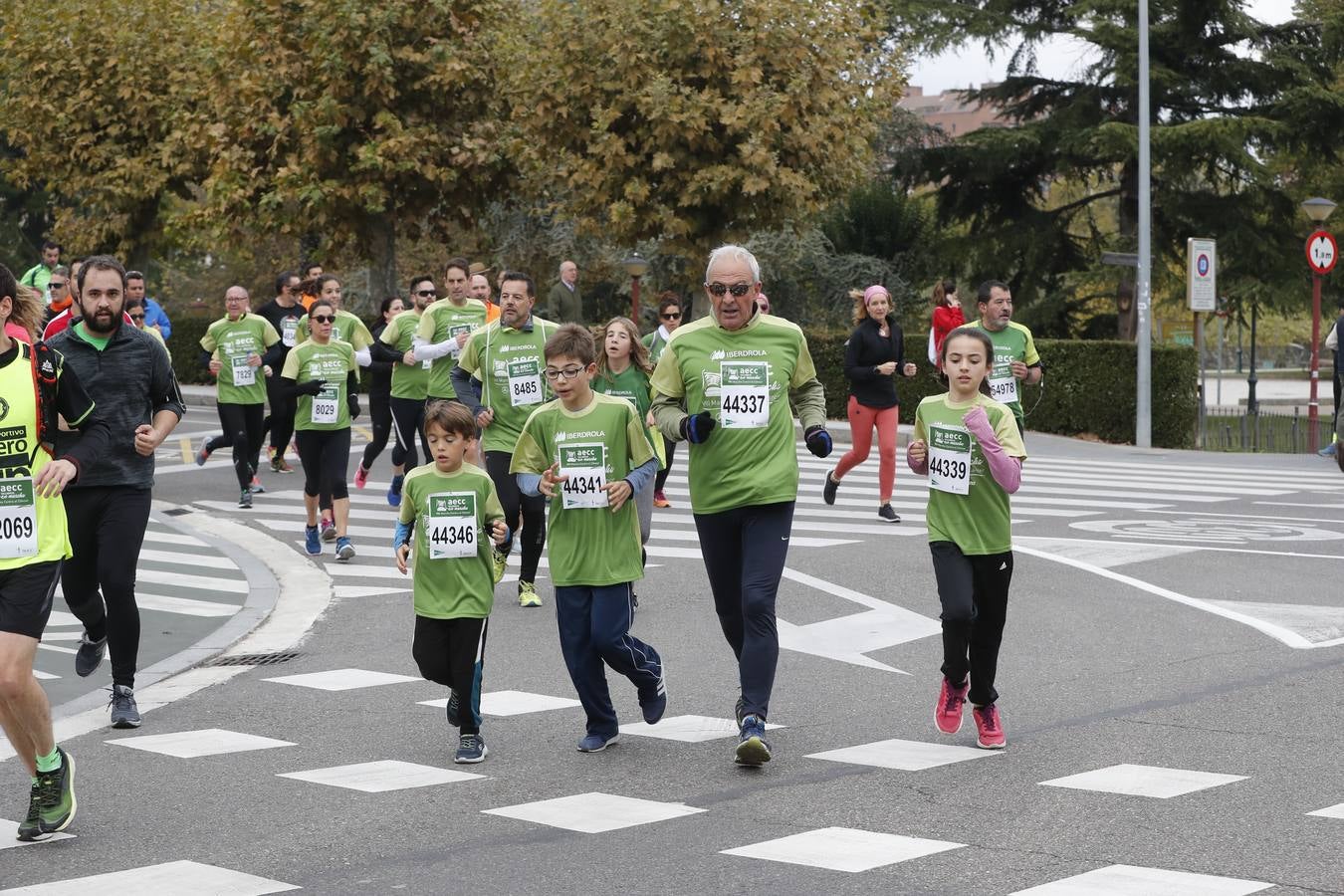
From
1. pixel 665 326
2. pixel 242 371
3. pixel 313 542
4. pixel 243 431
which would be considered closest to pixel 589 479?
pixel 313 542

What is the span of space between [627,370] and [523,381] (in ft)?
2.80

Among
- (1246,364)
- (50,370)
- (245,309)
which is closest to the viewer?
(50,370)

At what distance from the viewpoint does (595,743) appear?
7270 mm

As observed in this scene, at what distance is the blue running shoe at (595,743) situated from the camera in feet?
23.8

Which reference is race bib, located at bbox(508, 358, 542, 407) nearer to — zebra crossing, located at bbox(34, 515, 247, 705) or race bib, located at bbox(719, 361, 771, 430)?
zebra crossing, located at bbox(34, 515, 247, 705)

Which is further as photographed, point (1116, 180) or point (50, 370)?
point (1116, 180)

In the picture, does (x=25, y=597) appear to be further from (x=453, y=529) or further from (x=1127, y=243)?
(x=1127, y=243)

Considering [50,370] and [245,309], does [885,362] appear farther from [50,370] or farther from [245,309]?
[50,370]

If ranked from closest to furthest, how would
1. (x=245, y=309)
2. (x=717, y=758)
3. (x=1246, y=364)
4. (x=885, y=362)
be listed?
(x=717, y=758)
(x=885, y=362)
(x=245, y=309)
(x=1246, y=364)

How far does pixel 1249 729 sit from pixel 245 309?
11.8 metres

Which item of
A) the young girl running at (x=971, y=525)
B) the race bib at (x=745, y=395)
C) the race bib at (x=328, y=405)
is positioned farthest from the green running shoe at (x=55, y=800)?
the race bib at (x=328, y=405)

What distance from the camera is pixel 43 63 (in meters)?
36.3

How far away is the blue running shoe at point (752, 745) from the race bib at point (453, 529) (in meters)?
1.25

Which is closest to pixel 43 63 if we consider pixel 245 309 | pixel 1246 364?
pixel 245 309
